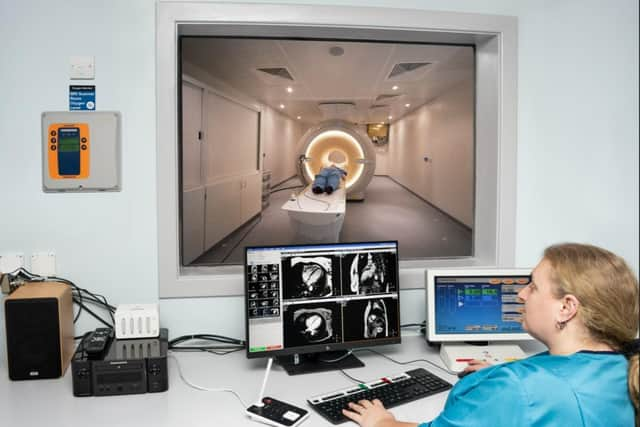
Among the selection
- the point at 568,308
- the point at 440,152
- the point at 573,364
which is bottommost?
the point at 573,364

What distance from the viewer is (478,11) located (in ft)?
7.22

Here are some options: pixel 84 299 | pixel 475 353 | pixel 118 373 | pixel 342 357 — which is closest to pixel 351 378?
pixel 342 357

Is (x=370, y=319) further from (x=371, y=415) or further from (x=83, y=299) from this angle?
(x=83, y=299)

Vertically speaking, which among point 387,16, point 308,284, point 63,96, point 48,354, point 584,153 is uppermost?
point 387,16

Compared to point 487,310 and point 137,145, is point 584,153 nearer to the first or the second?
point 487,310

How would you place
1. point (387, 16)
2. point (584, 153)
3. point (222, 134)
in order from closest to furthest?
point (387, 16)
point (584, 153)
point (222, 134)

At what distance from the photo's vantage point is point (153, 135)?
6.71 ft

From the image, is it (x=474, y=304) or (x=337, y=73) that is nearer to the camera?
(x=474, y=304)

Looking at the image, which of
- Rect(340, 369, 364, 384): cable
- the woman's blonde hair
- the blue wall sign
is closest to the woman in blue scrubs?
the woman's blonde hair

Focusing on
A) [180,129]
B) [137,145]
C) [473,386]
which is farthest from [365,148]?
[473,386]

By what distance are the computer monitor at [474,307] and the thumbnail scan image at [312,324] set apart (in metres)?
0.36

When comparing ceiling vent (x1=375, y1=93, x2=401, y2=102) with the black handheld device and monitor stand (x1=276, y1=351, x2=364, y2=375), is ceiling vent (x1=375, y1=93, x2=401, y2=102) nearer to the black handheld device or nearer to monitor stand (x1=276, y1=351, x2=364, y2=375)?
monitor stand (x1=276, y1=351, x2=364, y2=375)

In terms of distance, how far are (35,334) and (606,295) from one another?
170 cm

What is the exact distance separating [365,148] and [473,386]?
1606mm
